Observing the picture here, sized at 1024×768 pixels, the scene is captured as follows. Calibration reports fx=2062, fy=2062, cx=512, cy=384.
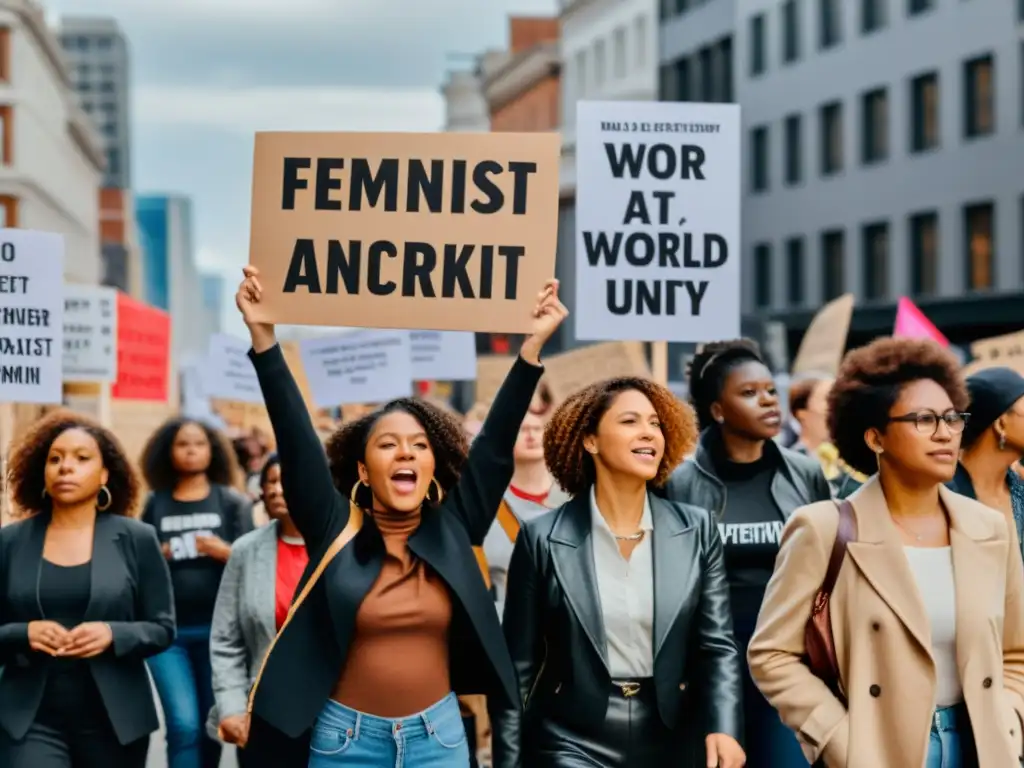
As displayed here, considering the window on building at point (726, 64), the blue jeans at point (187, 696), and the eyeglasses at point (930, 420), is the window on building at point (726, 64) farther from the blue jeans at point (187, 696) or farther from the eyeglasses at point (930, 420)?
the eyeglasses at point (930, 420)

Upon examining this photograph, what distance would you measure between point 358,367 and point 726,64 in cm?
3990

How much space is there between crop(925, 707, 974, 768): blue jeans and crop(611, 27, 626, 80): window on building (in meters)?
56.2

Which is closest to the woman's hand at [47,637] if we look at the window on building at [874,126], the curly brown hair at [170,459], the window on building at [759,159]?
the curly brown hair at [170,459]

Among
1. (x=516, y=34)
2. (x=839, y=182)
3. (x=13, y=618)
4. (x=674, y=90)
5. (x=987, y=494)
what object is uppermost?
(x=516, y=34)

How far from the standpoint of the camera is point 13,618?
7324 mm

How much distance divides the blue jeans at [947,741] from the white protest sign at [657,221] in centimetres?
381

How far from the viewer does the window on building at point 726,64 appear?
173 ft

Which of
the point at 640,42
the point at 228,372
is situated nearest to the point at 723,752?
the point at 228,372

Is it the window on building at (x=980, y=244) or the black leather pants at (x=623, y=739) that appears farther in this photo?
the window on building at (x=980, y=244)

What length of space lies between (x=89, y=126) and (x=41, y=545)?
314 ft

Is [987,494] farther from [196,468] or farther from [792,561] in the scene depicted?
[196,468]

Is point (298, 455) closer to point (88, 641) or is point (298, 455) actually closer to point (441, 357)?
point (88, 641)

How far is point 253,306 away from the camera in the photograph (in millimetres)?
6262

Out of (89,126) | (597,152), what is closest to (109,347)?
(597,152)
